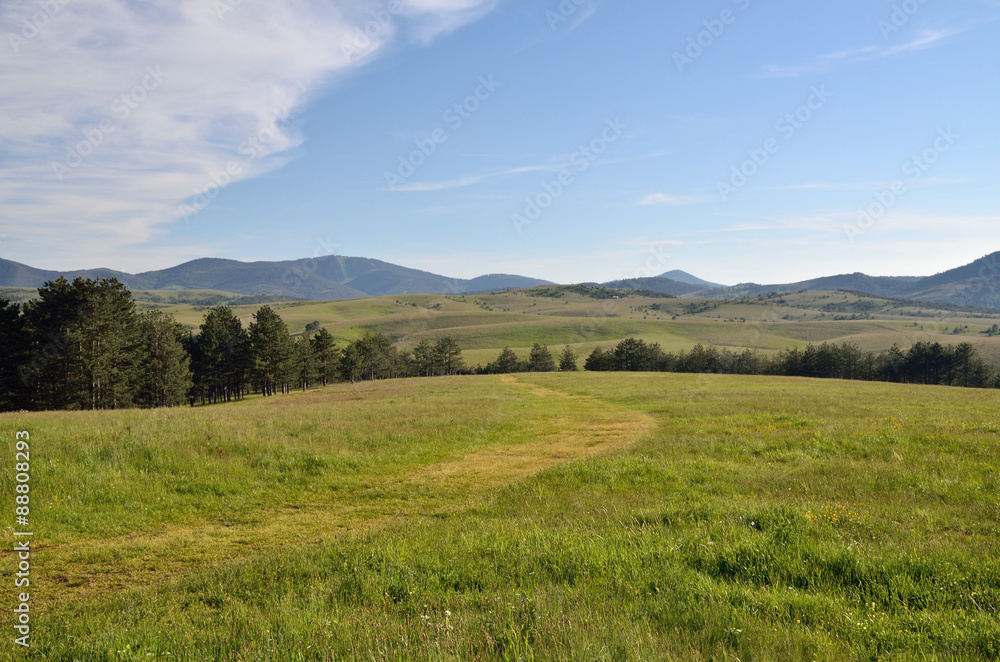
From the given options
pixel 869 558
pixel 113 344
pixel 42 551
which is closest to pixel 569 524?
pixel 869 558

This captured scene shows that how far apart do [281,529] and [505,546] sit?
560cm

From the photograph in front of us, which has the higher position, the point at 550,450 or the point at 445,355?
the point at 550,450

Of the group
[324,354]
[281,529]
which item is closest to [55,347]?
[281,529]

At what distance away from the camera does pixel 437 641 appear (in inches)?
171

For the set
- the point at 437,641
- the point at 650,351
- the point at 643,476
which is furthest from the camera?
the point at 650,351

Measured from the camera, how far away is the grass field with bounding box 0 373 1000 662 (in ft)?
15.2

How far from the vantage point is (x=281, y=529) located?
1016cm

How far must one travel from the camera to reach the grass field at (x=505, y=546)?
15.2 ft

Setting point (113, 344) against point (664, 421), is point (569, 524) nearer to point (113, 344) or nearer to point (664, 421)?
point (664, 421)

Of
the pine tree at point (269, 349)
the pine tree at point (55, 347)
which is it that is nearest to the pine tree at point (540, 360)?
the pine tree at point (269, 349)

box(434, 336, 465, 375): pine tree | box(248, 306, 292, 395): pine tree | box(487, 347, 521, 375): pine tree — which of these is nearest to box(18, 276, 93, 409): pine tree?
box(248, 306, 292, 395): pine tree

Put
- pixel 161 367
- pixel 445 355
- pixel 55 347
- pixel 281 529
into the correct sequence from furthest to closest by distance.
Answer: pixel 445 355 < pixel 161 367 < pixel 55 347 < pixel 281 529

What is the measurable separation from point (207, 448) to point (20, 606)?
26.7 feet

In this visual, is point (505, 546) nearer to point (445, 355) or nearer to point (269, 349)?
point (269, 349)
